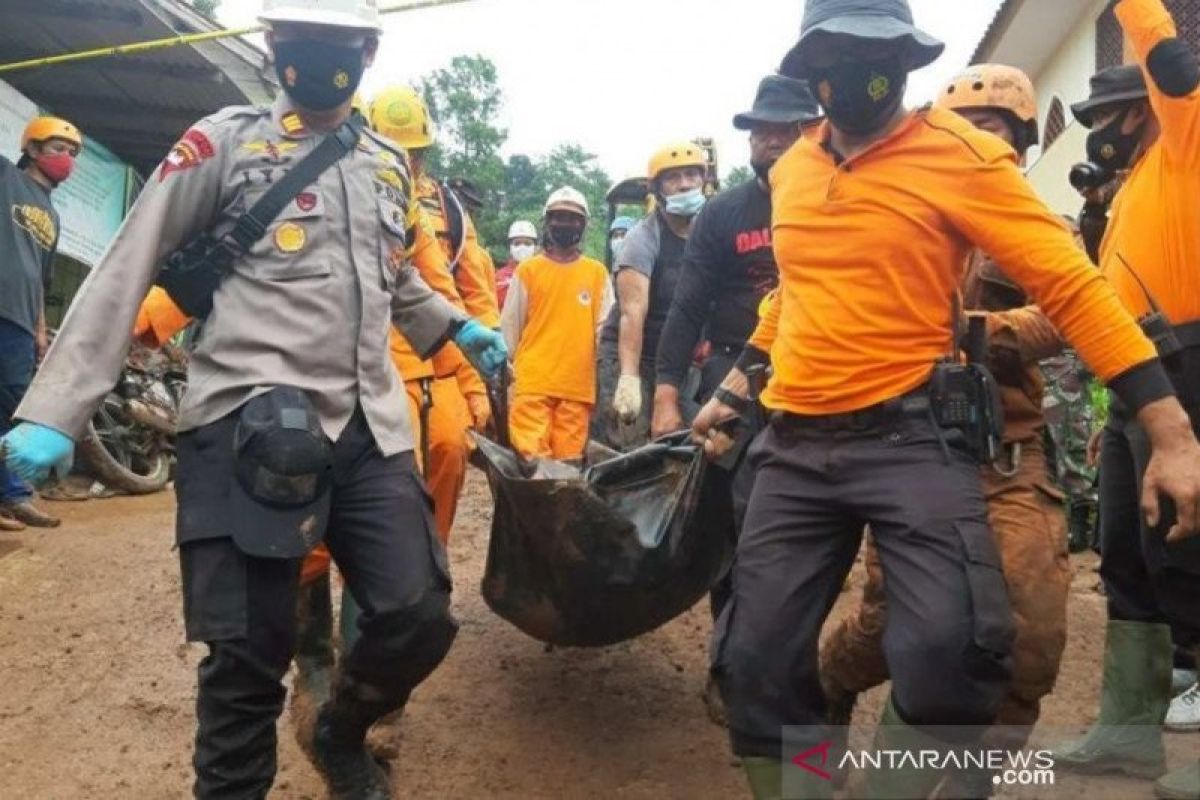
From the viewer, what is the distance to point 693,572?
393 centimetres

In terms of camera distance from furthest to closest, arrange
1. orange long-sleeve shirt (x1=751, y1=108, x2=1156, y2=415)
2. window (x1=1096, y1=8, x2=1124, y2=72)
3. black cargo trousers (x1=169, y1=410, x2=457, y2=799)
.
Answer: window (x1=1096, y1=8, x2=1124, y2=72), black cargo trousers (x1=169, y1=410, x2=457, y2=799), orange long-sleeve shirt (x1=751, y1=108, x2=1156, y2=415)

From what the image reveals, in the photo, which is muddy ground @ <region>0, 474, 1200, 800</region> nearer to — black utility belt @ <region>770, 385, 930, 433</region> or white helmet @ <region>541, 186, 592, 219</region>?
black utility belt @ <region>770, 385, 930, 433</region>

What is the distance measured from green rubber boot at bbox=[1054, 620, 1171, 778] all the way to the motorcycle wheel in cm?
683

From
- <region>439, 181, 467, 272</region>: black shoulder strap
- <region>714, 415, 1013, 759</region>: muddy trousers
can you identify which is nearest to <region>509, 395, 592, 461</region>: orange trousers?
<region>439, 181, 467, 272</region>: black shoulder strap

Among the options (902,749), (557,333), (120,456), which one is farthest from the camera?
(120,456)

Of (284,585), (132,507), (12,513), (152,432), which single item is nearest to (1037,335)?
(284,585)

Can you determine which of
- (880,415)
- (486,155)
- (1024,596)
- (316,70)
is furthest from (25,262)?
(486,155)

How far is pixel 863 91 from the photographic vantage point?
2.73 meters

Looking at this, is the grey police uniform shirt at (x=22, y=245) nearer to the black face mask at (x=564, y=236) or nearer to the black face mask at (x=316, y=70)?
the black face mask at (x=564, y=236)

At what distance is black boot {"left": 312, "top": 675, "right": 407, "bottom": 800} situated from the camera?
3098 mm

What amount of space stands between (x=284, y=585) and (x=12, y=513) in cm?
509

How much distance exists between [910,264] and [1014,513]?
2.49 ft

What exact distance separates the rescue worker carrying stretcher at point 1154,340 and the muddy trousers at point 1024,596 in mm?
384

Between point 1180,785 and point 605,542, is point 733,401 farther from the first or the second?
point 1180,785
